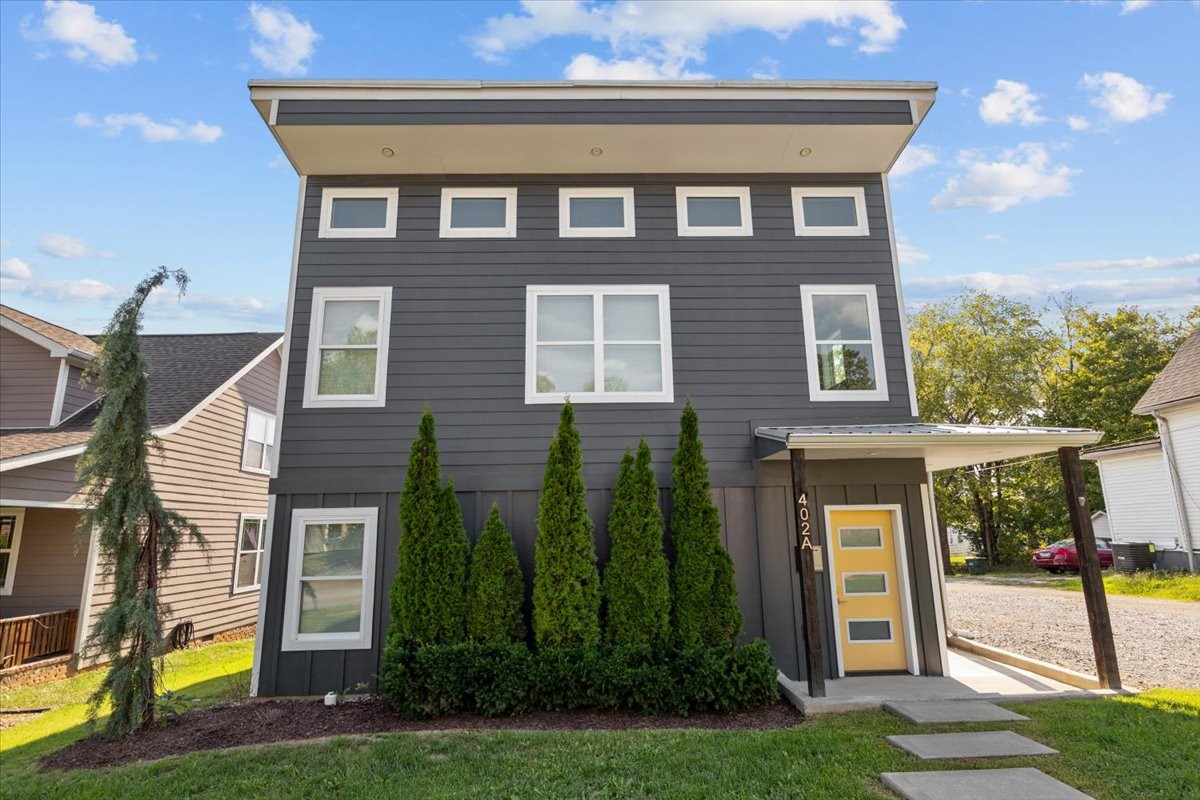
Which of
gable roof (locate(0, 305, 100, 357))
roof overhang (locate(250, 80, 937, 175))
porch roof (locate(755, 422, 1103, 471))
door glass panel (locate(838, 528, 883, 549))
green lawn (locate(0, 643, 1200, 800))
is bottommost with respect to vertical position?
green lawn (locate(0, 643, 1200, 800))

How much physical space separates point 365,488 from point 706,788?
476cm

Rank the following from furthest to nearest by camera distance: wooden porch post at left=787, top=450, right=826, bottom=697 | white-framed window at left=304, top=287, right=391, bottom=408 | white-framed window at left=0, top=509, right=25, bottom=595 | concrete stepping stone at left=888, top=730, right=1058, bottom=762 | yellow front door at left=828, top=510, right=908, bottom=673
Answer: white-framed window at left=0, top=509, right=25, bottom=595, white-framed window at left=304, top=287, right=391, bottom=408, yellow front door at left=828, top=510, right=908, bottom=673, wooden porch post at left=787, top=450, right=826, bottom=697, concrete stepping stone at left=888, top=730, right=1058, bottom=762

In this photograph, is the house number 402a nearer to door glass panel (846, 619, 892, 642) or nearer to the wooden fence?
door glass panel (846, 619, 892, 642)

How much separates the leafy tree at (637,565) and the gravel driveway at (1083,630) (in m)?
4.95

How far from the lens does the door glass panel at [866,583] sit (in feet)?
21.6

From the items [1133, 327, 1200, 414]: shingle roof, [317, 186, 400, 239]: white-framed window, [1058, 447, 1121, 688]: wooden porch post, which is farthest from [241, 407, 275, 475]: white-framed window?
[1133, 327, 1200, 414]: shingle roof

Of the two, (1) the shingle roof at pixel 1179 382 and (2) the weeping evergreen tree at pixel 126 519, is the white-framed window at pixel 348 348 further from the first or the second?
(1) the shingle roof at pixel 1179 382

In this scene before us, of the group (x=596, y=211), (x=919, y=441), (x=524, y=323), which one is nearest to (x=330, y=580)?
(x=524, y=323)

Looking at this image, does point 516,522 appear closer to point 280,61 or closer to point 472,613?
point 472,613

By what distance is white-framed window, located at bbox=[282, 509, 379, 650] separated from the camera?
20.6ft

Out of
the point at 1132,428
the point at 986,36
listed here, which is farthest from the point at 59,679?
the point at 1132,428

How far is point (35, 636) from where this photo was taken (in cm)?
835

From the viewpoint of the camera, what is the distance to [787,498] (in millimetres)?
6672

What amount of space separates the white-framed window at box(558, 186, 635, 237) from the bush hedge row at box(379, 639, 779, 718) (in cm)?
502
